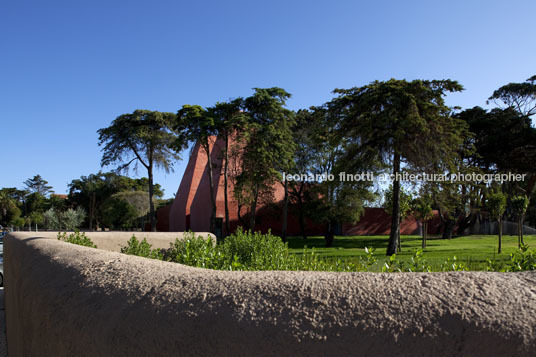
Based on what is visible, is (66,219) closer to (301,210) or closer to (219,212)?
(219,212)

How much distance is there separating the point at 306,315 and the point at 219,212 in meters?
32.8

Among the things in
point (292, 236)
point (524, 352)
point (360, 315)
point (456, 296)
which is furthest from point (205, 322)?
point (292, 236)

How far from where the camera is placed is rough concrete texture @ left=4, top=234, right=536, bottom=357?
42.7 inches

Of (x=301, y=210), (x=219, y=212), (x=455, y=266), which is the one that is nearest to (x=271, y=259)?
(x=455, y=266)

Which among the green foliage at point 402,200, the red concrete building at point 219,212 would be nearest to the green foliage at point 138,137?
the red concrete building at point 219,212

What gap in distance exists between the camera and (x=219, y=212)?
33594mm

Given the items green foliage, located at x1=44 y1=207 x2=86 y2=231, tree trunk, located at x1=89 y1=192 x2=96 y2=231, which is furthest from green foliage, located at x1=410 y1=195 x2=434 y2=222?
tree trunk, located at x1=89 y1=192 x2=96 y2=231

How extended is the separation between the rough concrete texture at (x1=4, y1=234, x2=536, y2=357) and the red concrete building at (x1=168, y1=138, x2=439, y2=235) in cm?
2962

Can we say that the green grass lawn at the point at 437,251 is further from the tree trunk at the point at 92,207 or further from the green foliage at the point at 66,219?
the tree trunk at the point at 92,207

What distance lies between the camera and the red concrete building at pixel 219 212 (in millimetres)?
33531

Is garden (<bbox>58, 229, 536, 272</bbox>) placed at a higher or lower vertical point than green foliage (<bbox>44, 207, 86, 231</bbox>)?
higher

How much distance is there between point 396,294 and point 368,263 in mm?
3018

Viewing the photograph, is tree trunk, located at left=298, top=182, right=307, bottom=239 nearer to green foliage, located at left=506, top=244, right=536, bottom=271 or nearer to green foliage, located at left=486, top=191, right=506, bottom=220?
green foliage, located at left=486, top=191, right=506, bottom=220

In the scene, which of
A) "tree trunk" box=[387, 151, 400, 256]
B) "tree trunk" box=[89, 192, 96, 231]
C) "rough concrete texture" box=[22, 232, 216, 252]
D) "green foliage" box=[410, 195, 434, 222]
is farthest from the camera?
"tree trunk" box=[89, 192, 96, 231]
